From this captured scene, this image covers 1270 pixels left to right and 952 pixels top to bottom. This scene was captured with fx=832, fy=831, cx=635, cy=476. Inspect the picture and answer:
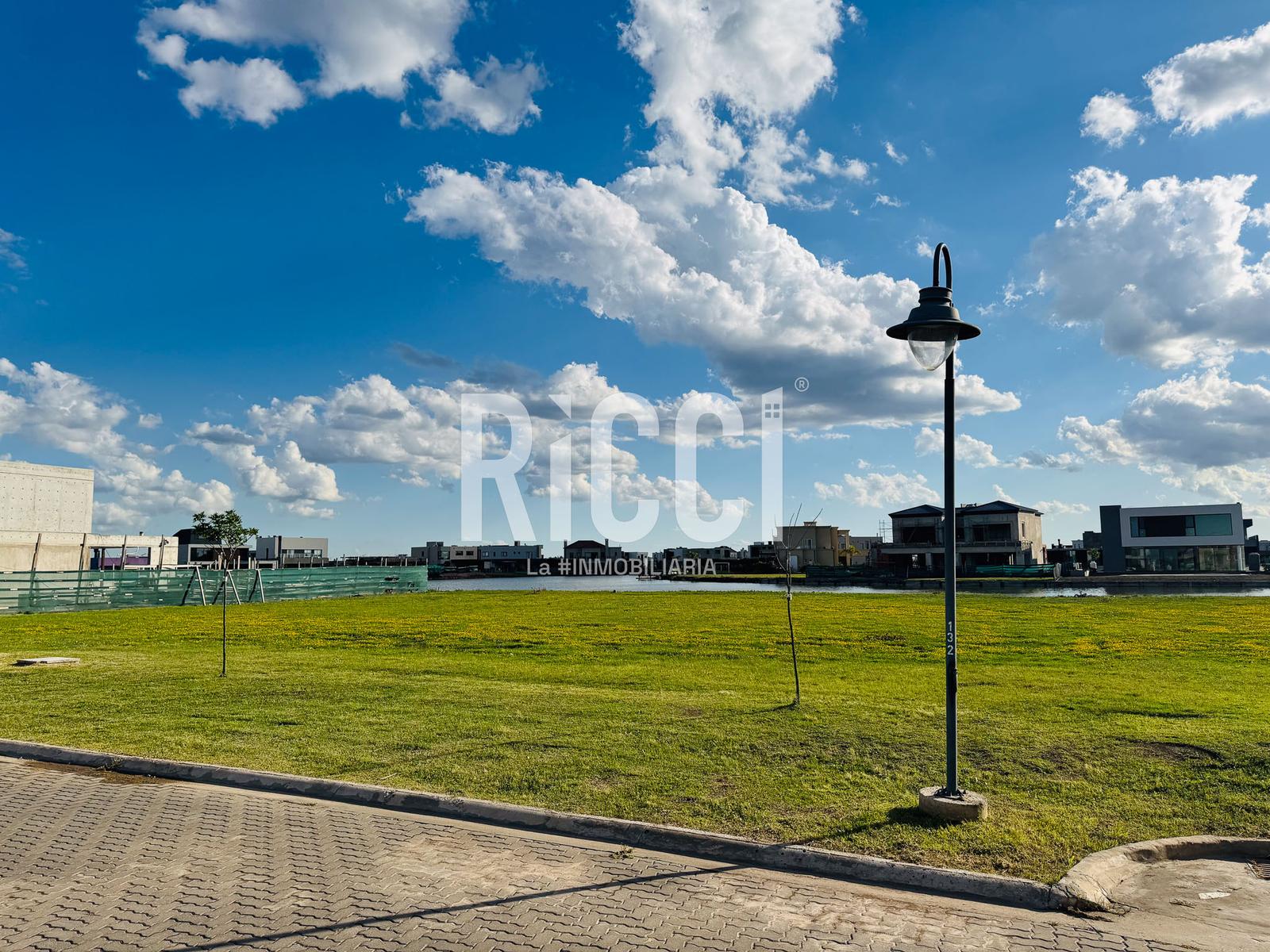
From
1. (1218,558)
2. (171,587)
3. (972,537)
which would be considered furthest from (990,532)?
(171,587)

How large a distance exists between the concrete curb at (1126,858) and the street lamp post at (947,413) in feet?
3.32

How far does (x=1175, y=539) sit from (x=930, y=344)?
333 ft

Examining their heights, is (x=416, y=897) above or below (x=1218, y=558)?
below

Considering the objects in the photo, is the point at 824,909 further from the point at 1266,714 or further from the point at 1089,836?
the point at 1266,714

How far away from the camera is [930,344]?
6.97 m

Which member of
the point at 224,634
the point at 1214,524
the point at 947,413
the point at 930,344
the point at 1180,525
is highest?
the point at 1214,524

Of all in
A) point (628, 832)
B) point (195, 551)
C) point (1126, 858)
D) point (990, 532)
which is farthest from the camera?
point (195, 551)

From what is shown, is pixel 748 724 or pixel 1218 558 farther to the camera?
pixel 1218 558

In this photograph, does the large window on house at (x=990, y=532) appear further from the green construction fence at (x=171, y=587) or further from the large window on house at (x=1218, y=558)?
the green construction fence at (x=171, y=587)

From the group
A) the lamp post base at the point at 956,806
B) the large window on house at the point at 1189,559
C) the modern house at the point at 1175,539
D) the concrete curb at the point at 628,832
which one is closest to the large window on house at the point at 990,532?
the modern house at the point at 1175,539

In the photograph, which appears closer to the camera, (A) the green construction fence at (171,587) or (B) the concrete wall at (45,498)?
(A) the green construction fence at (171,587)

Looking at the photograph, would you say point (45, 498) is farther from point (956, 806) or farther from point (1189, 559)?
point (1189, 559)

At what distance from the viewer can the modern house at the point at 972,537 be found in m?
99.1

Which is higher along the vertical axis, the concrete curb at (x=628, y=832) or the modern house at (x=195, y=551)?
the modern house at (x=195, y=551)
